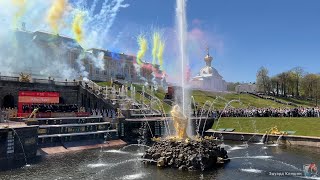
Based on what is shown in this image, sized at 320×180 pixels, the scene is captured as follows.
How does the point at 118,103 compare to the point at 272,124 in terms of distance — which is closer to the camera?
the point at 272,124

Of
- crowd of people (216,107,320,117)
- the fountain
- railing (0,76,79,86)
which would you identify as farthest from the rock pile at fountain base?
railing (0,76,79,86)

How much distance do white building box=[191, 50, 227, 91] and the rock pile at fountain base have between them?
304ft

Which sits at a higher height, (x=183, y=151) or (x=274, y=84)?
(x=274, y=84)

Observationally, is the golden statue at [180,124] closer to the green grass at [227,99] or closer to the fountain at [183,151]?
the fountain at [183,151]

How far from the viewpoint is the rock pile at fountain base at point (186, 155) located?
2759 centimetres

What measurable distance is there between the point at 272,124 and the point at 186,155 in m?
25.7

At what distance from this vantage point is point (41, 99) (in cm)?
5025

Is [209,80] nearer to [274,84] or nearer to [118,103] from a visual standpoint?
[274,84]

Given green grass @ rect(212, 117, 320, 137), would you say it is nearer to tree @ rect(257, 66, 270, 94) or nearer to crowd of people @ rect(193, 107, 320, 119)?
crowd of people @ rect(193, 107, 320, 119)

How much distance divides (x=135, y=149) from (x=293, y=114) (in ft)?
96.0

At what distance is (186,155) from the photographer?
28.2 meters

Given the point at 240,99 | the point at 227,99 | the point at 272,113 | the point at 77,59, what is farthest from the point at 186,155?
the point at 77,59

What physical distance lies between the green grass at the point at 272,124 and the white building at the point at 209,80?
66382 millimetres

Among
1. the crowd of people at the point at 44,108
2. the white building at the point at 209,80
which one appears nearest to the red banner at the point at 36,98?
the crowd of people at the point at 44,108
